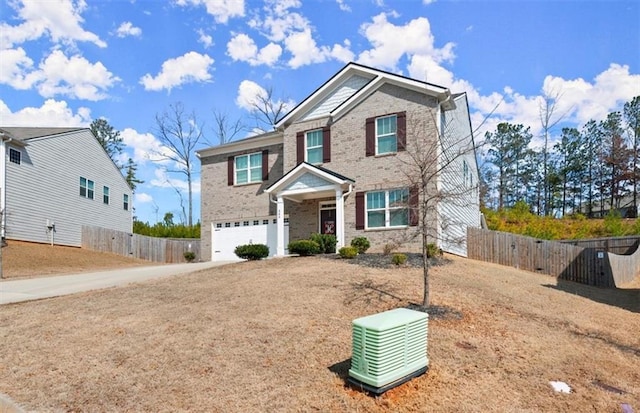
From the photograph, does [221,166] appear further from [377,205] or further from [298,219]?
[377,205]

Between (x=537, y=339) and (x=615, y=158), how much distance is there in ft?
108

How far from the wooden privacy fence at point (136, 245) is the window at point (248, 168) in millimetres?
7433

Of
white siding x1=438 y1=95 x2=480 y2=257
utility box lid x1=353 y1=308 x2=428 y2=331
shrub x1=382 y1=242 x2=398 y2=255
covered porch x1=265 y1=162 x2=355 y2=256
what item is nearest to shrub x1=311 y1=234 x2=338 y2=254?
covered porch x1=265 y1=162 x2=355 y2=256

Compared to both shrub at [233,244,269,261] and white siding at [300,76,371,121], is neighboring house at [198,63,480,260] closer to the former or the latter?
white siding at [300,76,371,121]

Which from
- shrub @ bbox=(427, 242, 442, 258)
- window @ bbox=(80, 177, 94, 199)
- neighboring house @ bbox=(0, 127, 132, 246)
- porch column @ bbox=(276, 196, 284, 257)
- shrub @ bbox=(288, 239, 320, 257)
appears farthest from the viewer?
window @ bbox=(80, 177, 94, 199)

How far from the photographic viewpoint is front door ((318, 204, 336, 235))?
56.5ft

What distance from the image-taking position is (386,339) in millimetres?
4402

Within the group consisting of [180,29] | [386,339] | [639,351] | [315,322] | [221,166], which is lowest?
[639,351]

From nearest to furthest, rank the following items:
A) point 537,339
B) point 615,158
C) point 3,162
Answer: point 537,339, point 3,162, point 615,158

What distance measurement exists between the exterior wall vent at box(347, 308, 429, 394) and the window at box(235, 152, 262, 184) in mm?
15703

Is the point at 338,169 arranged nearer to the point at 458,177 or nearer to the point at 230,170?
the point at 458,177

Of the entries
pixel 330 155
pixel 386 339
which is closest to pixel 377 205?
pixel 330 155

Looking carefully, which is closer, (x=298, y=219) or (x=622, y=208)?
(x=298, y=219)

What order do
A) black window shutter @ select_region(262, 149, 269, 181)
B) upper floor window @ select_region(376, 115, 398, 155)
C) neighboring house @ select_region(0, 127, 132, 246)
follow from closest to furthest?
upper floor window @ select_region(376, 115, 398, 155) < black window shutter @ select_region(262, 149, 269, 181) < neighboring house @ select_region(0, 127, 132, 246)
